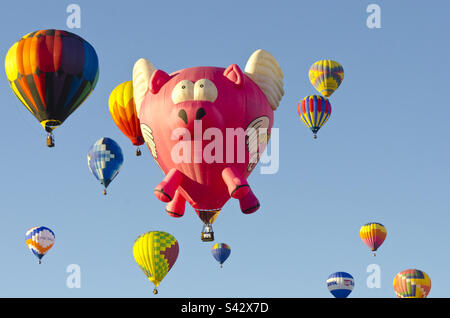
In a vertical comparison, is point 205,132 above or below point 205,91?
below

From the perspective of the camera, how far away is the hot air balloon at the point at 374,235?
40281 mm

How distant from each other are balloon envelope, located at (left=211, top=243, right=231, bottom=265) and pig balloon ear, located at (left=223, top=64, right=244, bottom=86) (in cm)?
1697

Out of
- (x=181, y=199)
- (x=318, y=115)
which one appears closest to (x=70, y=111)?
(x=181, y=199)

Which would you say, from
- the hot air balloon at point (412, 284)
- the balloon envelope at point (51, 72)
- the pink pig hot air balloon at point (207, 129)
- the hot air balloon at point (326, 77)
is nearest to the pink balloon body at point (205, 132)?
the pink pig hot air balloon at point (207, 129)

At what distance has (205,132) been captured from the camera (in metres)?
23.2

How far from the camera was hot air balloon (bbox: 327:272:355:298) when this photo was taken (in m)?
38.6

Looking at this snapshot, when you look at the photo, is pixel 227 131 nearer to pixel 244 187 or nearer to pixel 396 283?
pixel 244 187

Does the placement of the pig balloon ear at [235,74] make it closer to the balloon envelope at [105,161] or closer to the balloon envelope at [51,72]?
the balloon envelope at [51,72]

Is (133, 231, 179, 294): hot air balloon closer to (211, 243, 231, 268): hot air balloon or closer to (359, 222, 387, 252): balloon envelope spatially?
(211, 243, 231, 268): hot air balloon

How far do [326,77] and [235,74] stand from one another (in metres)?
14.8

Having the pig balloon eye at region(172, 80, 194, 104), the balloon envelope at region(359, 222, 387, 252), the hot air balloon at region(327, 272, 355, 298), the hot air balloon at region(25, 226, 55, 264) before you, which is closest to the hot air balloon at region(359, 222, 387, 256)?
the balloon envelope at region(359, 222, 387, 252)

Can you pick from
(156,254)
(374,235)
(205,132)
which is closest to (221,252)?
(374,235)

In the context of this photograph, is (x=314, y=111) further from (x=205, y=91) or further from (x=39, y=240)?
(x=205, y=91)

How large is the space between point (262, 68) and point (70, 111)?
201 inches
